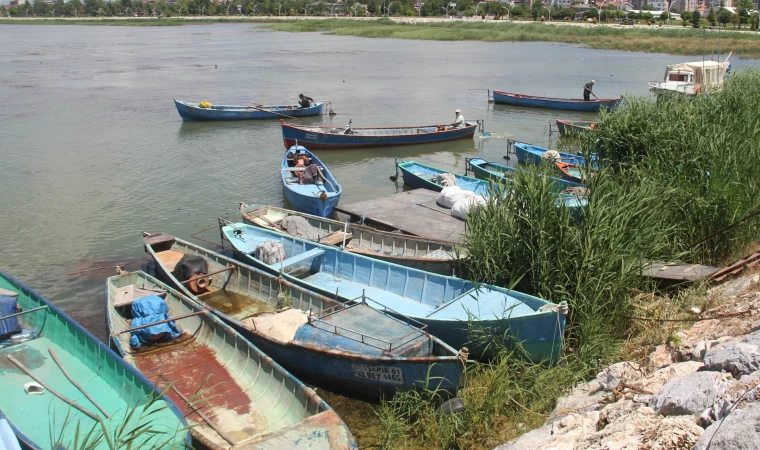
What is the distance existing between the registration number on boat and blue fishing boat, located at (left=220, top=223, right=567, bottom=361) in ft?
4.69

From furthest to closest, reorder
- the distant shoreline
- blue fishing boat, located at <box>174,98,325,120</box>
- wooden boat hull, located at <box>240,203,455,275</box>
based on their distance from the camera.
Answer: the distant shoreline < blue fishing boat, located at <box>174,98,325,120</box> < wooden boat hull, located at <box>240,203,455,275</box>

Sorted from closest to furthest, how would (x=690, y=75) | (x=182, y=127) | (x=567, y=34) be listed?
(x=182, y=127) → (x=690, y=75) → (x=567, y=34)

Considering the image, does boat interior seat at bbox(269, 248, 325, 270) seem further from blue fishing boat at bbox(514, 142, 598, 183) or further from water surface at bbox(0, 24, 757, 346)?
blue fishing boat at bbox(514, 142, 598, 183)

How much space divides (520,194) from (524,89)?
39.6 meters

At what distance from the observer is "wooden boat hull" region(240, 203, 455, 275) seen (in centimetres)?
1384

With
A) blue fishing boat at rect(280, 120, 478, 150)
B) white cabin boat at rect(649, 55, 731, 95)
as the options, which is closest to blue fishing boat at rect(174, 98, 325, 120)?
blue fishing boat at rect(280, 120, 478, 150)

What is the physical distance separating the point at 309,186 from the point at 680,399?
49.1 ft

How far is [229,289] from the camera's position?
551 inches

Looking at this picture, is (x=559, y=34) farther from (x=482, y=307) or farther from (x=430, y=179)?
(x=482, y=307)

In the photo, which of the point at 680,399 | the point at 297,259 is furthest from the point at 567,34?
Answer: the point at 680,399

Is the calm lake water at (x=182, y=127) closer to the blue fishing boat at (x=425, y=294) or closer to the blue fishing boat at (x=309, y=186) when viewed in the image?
the blue fishing boat at (x=309, y=186)

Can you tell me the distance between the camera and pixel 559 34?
96625 mm

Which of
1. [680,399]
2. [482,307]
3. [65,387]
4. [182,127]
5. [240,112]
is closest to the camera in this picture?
[680,399]

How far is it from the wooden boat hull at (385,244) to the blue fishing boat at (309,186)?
1.51 meters
